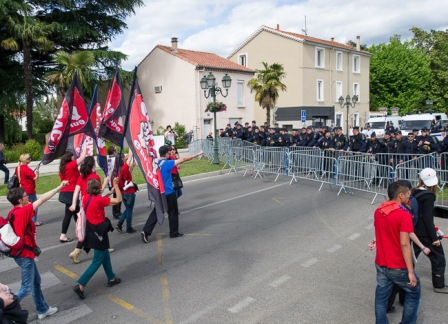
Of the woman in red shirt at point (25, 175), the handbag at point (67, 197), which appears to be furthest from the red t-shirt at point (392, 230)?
the woman in red shirt at point (25, 175)

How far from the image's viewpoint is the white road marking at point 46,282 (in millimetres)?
5790

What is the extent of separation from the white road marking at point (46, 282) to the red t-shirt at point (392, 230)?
15.2 feet

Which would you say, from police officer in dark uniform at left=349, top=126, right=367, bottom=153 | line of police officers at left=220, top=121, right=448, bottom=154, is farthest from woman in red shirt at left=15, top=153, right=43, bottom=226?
police officer in dark uniform at left=349, top=126, right=367, bottom=153

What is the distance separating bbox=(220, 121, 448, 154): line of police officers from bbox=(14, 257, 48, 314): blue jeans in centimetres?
1216

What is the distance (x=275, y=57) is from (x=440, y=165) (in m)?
30.9

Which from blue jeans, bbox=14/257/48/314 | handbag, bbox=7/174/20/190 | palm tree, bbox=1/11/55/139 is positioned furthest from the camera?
palm tree, bbox=1/11/55/139

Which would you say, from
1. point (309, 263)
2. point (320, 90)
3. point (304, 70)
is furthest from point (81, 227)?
point (320, 90)

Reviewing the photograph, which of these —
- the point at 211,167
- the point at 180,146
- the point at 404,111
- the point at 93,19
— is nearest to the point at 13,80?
the point at 93,19

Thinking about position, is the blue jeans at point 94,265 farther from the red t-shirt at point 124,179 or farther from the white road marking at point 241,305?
the red t-shirt at point 124,179

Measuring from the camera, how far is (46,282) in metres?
5.95

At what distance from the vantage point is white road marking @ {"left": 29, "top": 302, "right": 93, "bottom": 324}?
15.6 ft

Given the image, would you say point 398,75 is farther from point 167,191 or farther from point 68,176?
point 68,176

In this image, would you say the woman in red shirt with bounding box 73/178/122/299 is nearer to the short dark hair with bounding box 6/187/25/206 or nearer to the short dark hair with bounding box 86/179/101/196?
the short dark hair with bounding box 86/179/101/196

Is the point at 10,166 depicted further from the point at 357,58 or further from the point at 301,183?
the point at 357,58
